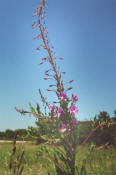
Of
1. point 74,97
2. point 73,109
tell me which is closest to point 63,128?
point 73,109

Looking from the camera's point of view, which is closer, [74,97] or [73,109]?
[73,109]

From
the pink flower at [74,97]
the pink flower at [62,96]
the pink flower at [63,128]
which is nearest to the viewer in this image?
the pink flower at [63,128]

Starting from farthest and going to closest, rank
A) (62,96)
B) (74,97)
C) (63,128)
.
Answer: (74,97), (62,96), (63,128)

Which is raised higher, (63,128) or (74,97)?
(74,97)

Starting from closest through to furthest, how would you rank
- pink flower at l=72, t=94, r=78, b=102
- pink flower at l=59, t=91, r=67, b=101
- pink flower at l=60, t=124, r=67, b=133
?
1. pink flower at l=60, t=124, r=67, b=133
2. pink flower at l=59, t=91, r=67, b=101
3. pink flower at l=72, t=94, r=78, b=102

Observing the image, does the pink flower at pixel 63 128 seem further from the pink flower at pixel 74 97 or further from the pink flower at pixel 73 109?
the pink flower at pixel 74 97

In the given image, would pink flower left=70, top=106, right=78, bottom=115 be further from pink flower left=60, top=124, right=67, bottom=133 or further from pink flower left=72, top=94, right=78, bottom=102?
pink flower left=60, top=124, right=67, bottom=133

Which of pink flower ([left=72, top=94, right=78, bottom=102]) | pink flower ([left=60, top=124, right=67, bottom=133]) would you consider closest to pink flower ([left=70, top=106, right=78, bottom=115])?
pink flower ([left=72, top=94, right=78, bottom=102])

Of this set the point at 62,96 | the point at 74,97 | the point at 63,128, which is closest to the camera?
the point at 63,128

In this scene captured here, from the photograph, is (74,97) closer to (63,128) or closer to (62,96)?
(62,96)

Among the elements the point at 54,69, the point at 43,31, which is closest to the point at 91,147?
the point at 54,69

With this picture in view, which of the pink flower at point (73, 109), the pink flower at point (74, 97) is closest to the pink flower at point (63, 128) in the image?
the pink flower at point (73, 109)

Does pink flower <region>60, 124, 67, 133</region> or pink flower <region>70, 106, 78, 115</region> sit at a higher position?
pink flower <region>70, 106, 78, 115</region>

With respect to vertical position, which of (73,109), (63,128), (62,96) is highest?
(62,96)
